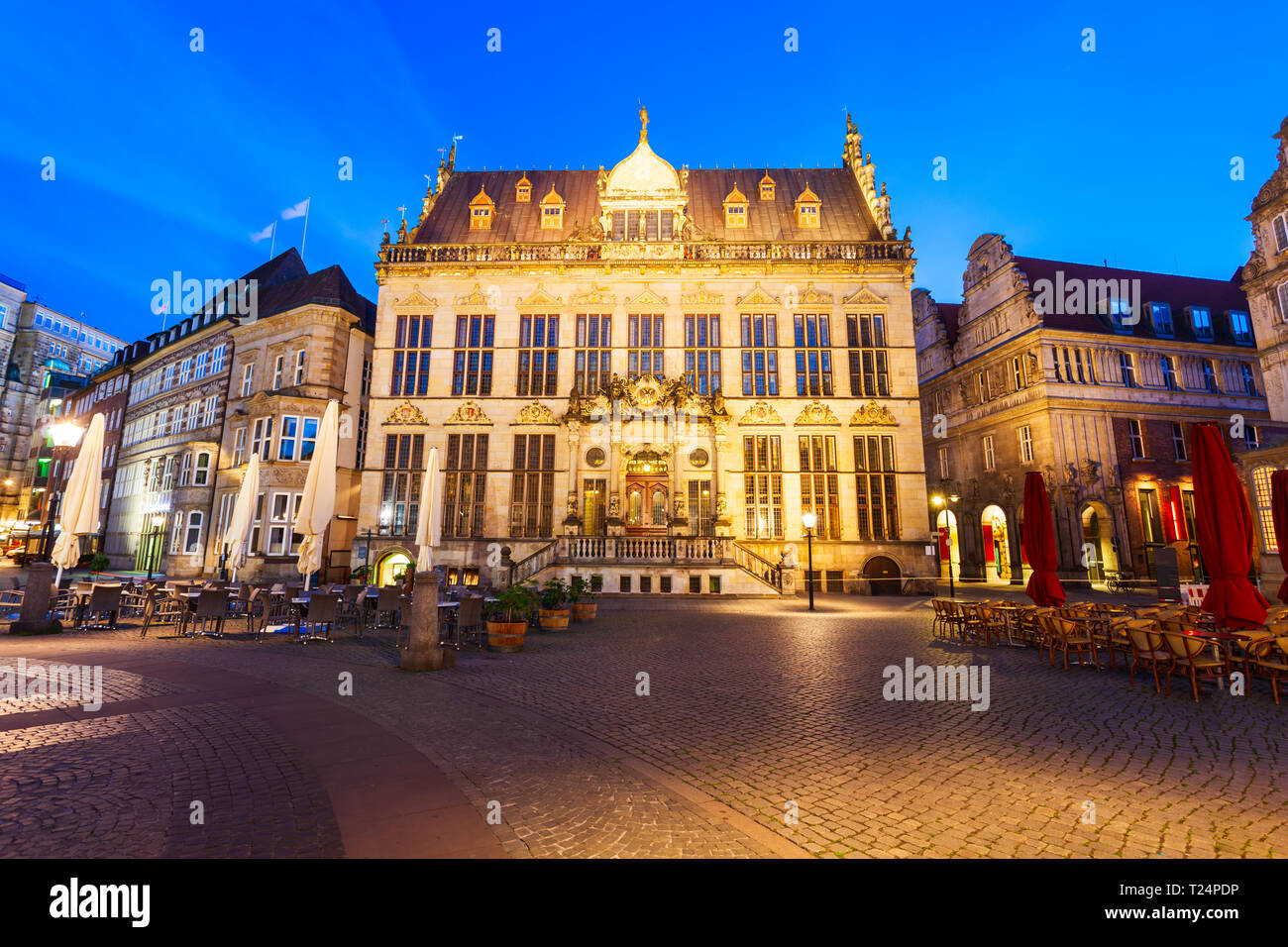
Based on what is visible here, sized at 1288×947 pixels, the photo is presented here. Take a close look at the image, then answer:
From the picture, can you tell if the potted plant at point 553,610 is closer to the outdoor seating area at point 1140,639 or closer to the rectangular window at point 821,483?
the outdoor seating area at point 1140,639

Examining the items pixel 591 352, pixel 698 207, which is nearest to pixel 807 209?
pixel 698 207

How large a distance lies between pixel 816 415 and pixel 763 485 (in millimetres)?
4379

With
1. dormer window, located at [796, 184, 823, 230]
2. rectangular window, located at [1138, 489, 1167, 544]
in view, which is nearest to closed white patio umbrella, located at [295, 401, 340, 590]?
dormer window, located at [796, 184, 823, 230]

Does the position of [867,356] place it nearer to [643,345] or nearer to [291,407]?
[643,345]

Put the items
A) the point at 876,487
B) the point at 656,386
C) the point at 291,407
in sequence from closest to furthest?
1. the point at 656,386
2. the point at 291,407
3. the point at 876,487

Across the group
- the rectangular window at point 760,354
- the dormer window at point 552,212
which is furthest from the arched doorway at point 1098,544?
the dormer window at point 552,212

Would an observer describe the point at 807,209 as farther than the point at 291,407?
Yes

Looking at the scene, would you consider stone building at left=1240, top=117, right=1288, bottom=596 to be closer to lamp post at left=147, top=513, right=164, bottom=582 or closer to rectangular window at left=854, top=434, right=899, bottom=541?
rectangular window at left=854, top=434, right=899, bottom=541

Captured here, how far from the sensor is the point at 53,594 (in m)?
13.2

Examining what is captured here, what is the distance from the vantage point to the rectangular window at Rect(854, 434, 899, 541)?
24781 mm

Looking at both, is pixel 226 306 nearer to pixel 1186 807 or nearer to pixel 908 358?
pixel 908 358

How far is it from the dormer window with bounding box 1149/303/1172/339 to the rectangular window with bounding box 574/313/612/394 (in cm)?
3236

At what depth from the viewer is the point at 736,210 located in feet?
95.0
